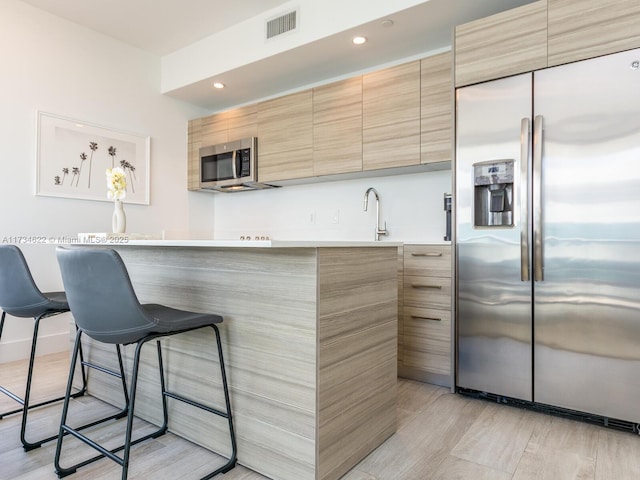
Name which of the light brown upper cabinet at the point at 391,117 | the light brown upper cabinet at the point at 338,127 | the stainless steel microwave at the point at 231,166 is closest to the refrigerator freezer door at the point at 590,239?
the light brown upper cabinet at the point at 391,117

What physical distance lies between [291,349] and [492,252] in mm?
1424

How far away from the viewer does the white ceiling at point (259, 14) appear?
8.93 ft

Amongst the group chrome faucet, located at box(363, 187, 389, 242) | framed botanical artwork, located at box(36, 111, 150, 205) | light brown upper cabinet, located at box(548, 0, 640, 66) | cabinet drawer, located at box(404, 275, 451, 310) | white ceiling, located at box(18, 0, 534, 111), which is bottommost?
cabinet drawer, located at box(404, 275, 451, 310)

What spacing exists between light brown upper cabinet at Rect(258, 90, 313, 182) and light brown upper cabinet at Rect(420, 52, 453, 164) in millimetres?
1030

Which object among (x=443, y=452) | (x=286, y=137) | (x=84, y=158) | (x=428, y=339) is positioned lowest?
(x=443, y=452)

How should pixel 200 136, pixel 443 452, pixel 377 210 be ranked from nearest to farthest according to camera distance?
pixel 443 452 < pixel 377 210 < pixel 200 136

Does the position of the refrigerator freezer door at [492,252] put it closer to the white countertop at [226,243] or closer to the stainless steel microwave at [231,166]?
the white countertop at [226,243]

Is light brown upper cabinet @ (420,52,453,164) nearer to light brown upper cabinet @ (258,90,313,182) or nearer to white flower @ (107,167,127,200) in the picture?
light brown upper cabinet @ (258,90,313,182)

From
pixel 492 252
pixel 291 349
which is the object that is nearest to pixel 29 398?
pixel 291 349

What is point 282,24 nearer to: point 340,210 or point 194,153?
point 340,210

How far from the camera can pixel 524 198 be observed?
2.20m

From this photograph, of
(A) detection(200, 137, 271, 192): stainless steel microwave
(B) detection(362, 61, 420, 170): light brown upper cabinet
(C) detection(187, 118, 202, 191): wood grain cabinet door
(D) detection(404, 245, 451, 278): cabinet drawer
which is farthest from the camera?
(C) detection(187, 118, 202, 191): wood grain cabinet door

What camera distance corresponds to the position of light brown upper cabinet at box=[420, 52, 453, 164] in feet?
9.23

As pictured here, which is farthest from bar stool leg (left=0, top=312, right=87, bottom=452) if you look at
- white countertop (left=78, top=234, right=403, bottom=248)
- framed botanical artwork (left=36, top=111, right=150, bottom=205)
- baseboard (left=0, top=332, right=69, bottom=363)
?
framed botanical artwork (left=36, top=111, right=150, bottom=205)
